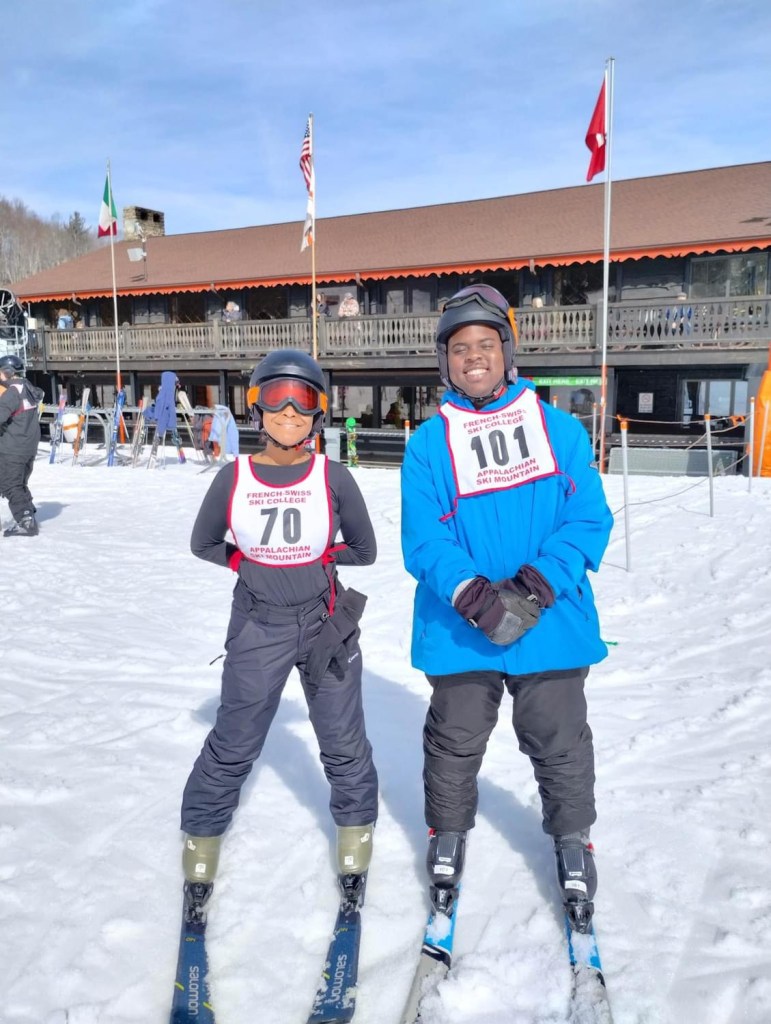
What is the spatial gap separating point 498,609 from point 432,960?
1.06m

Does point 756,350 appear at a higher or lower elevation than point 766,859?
higher

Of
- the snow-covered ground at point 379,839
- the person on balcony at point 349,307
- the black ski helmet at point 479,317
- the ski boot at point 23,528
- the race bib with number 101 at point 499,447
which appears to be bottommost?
the snow-covered ground at point 379,839

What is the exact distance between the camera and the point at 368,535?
2.61m

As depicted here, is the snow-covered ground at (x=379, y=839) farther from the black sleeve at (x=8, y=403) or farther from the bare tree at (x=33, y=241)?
the bare tree at (x=33, y=241)

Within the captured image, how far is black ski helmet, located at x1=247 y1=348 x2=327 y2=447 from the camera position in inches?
96.7

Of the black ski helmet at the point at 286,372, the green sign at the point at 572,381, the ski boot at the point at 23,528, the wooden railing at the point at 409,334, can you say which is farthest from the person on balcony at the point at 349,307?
the black ski helmet at the point at 286,372

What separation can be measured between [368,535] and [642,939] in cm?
158

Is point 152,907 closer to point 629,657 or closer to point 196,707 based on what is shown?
point 196,707

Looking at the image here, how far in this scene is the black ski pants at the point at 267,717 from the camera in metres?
2.38

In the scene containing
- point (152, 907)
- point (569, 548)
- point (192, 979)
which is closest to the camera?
point (192, 979)

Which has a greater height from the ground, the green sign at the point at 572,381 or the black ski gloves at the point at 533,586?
the green sign at the point at 572,381

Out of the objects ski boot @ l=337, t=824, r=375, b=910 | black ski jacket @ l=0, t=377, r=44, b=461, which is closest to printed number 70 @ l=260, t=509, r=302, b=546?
ski boot @ l=337, t=824, r=375, b=910

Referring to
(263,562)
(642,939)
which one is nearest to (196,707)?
(263,562)

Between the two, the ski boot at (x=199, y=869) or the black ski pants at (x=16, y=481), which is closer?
the ski boot at (x=199, y=869)
